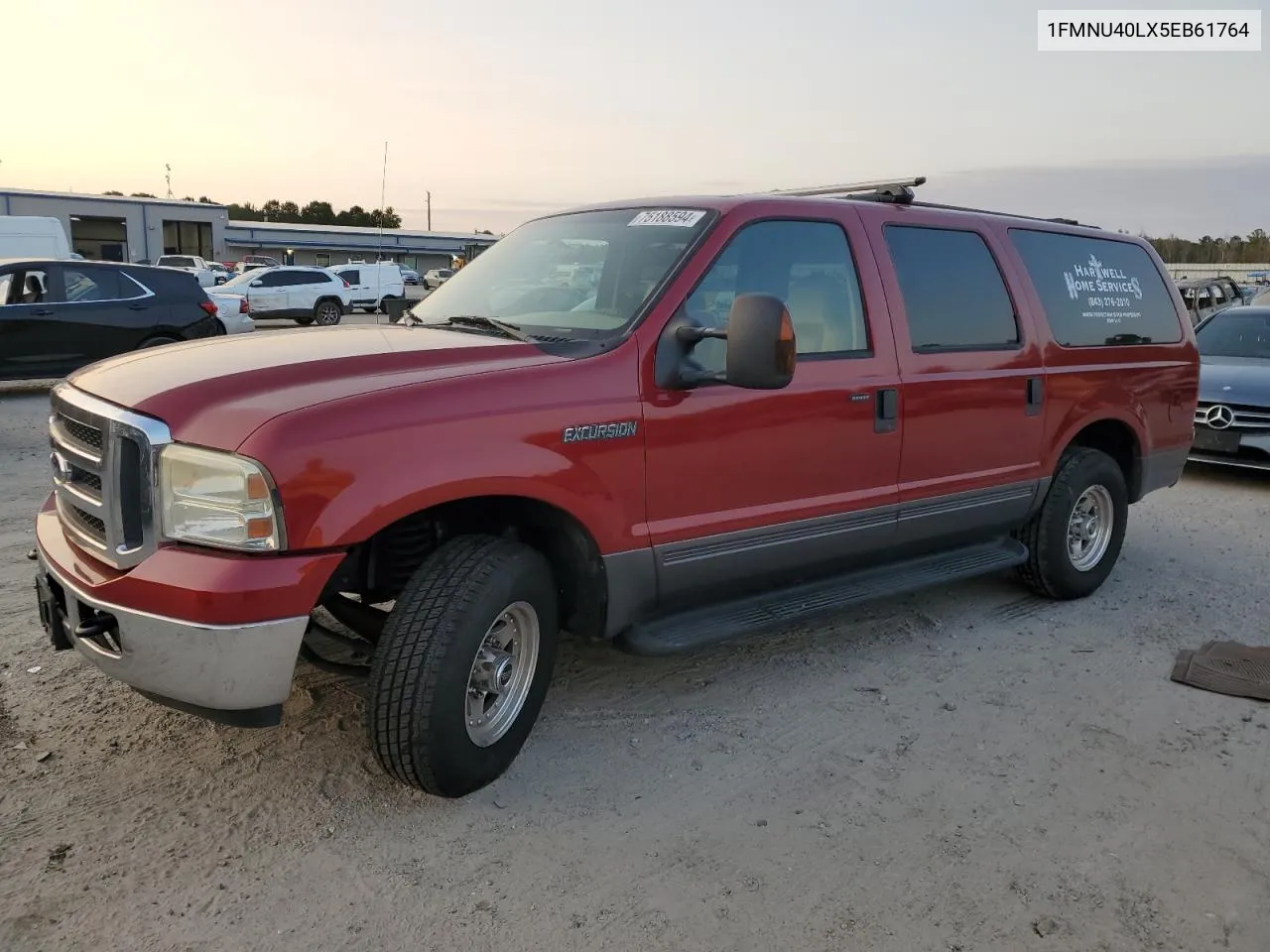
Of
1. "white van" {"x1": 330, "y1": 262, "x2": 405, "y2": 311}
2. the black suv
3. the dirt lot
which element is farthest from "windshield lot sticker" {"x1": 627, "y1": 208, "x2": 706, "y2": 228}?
"white van" {"x1": 330, "y1": 262, "x2": 405, "y2": 311}

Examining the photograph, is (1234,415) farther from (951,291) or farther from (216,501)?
(216,501)

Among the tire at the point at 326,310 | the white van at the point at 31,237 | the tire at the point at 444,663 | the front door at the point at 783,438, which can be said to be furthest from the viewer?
the tire at the point at 326,310

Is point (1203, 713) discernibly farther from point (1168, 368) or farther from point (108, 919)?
point (108, 919)

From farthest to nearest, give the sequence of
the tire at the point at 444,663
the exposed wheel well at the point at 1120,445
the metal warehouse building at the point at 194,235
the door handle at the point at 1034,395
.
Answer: the metal warehouse building at the point at 194,235, the exposed wheel well at the point at 1120,445, the door handle at the point at 1034,395, the tire at the point at 444,663

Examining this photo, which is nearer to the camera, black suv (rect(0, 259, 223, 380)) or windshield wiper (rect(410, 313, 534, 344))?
windshield wiper (rect(410, 313, 534, 344))

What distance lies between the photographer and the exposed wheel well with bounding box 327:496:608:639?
3312 millimetres

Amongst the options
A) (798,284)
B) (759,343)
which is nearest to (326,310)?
(798,284)

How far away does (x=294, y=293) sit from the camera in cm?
2631

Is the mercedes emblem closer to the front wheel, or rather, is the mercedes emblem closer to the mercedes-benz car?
the mercedes-benz car

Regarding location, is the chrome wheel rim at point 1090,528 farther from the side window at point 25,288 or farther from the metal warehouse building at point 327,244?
the metal warehouse building at point 327,244

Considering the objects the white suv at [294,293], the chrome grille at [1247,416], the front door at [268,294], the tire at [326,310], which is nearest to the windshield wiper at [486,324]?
the chrome grille at [1247,416]

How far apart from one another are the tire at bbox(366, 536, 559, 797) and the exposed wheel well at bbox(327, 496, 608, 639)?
0.15 m

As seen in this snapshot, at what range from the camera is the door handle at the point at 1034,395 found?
4.96 m

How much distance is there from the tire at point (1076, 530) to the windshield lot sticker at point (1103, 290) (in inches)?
29.5
